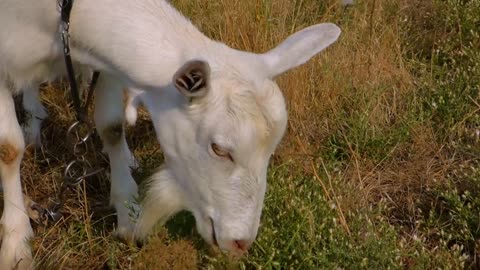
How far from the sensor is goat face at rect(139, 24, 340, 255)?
3.06 meters

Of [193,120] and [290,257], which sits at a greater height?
[193,120]

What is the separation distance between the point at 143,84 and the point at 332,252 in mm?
1036

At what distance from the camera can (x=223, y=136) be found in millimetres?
3086

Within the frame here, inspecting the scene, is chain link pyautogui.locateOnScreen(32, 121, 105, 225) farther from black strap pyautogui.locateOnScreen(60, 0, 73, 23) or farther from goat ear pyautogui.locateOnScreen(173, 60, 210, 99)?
goat ear pyautogui.locateOnScreen(173, 60, 210, 99)

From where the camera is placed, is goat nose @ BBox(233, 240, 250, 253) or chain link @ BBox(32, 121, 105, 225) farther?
chain link @ BBox(32, 121, 105, 225)

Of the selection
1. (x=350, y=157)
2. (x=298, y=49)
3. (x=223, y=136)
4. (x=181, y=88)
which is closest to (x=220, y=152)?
(x=223, y=136)

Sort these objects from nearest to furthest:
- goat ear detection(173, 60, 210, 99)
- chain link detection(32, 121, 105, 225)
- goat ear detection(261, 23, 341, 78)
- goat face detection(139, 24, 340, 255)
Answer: goat ear detection(173, 60, 210, 99) → goat face detection(139, 24, 340, 255) → goat ear detection(261, 23, 341, 78) → chain link detection(32, 121, 105, 225)

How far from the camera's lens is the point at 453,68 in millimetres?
5160

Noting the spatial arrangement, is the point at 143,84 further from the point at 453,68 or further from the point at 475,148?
the point at 453,68

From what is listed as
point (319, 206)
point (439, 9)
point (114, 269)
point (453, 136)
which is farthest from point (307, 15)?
point (114, 269)

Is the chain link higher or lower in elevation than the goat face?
lower

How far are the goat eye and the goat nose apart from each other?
0.33 meters

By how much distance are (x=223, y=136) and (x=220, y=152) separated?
7 cm

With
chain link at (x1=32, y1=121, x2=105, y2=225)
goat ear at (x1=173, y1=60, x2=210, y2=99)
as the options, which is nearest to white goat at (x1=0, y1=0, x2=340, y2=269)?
goat ear at (x1=173, y1=60, x2=210, y2=99)
